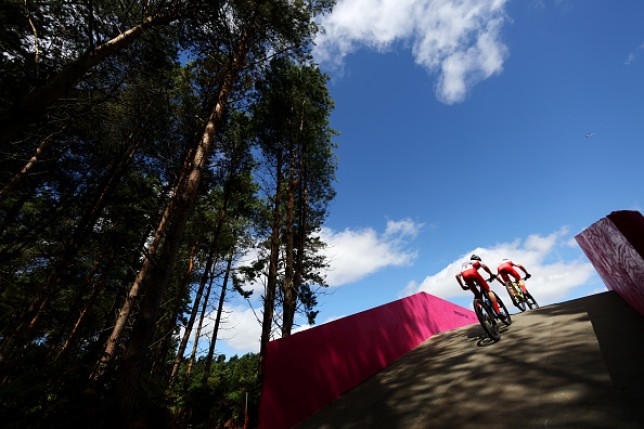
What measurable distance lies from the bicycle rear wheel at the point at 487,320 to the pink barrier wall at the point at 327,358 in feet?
7.15

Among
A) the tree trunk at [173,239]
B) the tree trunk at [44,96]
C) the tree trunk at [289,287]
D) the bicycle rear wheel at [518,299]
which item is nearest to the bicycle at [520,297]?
the bicycle rear wheel at [518,299]

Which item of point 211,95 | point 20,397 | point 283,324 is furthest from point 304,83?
point 20,397

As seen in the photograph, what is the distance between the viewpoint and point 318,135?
11.6 metres

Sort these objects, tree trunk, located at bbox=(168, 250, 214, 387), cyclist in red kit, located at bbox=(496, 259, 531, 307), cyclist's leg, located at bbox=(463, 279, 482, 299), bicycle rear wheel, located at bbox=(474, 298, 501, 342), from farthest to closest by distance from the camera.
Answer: tree trunk, located at bbox=(168, 250, 214, 387)
cyclist in red kit, located at bbox=(496, 259, 531, 307)
cyclist's leg, located at bbox=(463, 279, 482, 299)
bicycle rear wheel, located at bbox=(474, 298, 501, 342)

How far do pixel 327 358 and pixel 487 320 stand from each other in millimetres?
3500

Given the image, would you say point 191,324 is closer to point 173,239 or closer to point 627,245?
point 173,239

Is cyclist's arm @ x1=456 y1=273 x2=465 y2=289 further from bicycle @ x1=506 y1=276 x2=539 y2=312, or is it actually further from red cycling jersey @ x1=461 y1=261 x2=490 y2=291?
bicycle @ x1=506 y1=276 x2=539 y2=312

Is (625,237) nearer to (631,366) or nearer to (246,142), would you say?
(631,366)

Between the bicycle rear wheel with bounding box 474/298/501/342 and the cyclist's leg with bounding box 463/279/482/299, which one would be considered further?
the cyclist's leg with bounding box 463/279/482/299

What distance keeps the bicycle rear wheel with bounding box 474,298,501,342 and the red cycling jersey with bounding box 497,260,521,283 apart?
3.16m

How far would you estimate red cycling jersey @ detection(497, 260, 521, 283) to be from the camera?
8.43m

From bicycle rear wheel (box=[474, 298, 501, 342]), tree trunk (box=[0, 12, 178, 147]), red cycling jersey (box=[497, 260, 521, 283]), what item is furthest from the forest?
red cycling jersey (box=[497, 260, 521, 283])

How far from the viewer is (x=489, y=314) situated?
5.94 meters

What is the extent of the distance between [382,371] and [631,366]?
4.29 m
